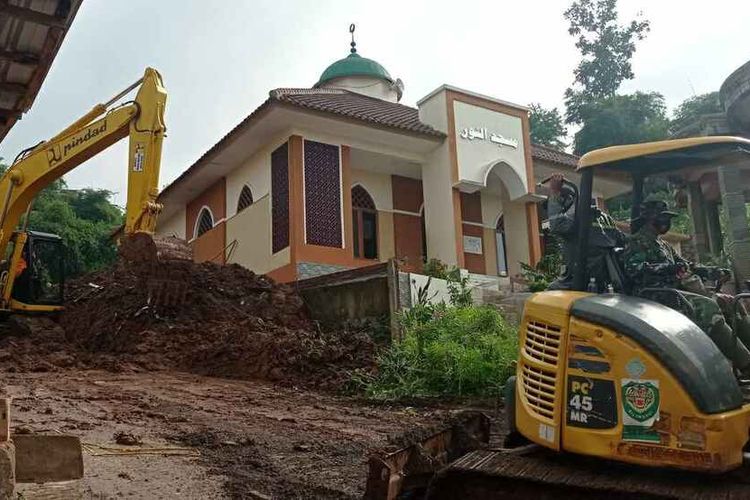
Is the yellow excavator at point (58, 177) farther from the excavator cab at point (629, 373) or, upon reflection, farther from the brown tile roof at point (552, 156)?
the brown tile roof at point (552, 156)

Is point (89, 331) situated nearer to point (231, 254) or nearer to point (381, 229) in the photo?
point (231, 254)

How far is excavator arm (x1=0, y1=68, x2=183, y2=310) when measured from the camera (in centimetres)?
1249

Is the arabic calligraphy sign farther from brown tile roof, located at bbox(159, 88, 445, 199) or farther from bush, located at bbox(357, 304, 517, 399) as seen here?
bush, located at bbox(357, 304, 517, 399)

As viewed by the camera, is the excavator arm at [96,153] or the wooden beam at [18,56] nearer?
the wooden beam at [18,56]

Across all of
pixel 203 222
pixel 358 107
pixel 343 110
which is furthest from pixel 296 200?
pixel 203 222

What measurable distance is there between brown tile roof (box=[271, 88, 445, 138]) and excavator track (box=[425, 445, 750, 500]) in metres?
12.6

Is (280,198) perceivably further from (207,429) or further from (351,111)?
(207,429)

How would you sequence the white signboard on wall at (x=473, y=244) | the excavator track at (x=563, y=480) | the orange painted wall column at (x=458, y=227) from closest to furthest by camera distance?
the excavator track at (x=563, y=480)
the orange painted wall column at (x=458, y=227)
the white signboard on wall at (x=473, y=244)

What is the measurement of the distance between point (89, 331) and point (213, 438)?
23.9 feet

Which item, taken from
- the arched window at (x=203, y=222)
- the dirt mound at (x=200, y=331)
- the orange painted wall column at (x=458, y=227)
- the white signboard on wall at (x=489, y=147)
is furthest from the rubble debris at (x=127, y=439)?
the arched window at (x=203, y=222)

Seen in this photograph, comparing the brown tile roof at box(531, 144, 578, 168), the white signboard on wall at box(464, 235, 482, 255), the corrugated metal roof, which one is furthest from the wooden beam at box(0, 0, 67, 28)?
the brown tile roof at box(531, 144, 578, 168)

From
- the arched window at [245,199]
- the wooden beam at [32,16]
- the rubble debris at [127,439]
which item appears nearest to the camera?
the wooden beam at [32,16]

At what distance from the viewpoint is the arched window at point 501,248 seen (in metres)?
21.2

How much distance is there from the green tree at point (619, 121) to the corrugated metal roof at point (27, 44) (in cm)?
3371
